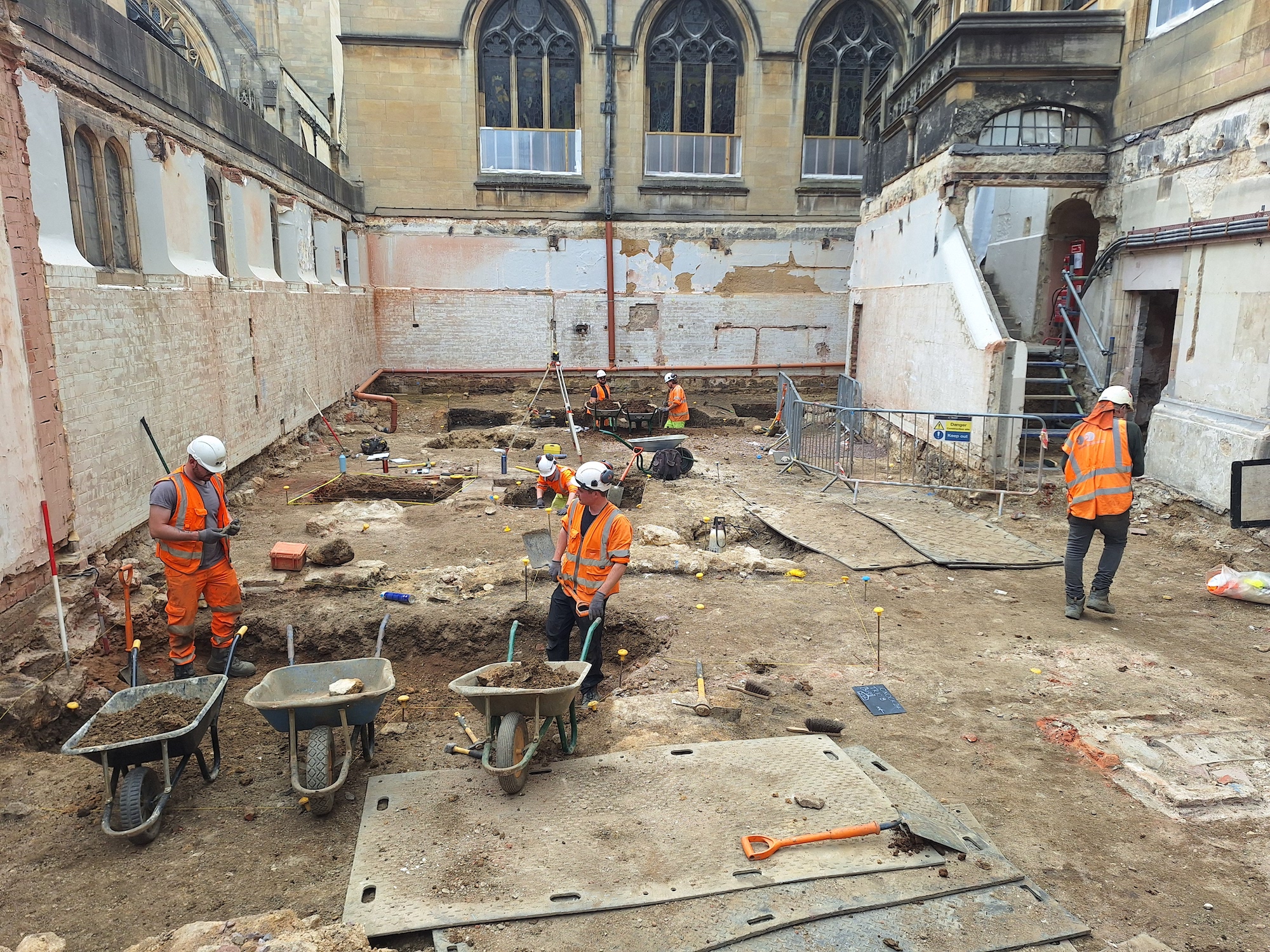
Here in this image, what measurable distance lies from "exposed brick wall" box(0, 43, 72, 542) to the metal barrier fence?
864cm

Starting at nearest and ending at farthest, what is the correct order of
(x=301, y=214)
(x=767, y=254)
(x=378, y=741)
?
1. (x=378, y=741)
2. (x=301, y=214)
3. (x=767, y=254)

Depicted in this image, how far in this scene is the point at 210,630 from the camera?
678 centimetres

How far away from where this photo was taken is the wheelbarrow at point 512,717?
441cm

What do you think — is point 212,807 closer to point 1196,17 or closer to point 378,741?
point 378,741

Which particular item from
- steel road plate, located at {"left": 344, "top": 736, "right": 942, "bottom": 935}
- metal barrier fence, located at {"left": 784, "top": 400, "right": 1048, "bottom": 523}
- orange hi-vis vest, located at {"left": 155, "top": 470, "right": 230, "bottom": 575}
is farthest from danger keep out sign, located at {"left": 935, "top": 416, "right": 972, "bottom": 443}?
orange hi-vis vest, located at {"left": 155, "top": 470, "right": 230, "bottom": 575}

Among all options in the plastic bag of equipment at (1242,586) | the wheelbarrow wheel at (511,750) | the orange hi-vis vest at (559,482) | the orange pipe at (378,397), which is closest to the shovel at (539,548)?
the orange hi-vis vest at (559,482)

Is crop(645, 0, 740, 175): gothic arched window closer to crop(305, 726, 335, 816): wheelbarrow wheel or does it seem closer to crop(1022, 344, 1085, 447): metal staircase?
crop(1022, 344, 1085, 447): metal staircase

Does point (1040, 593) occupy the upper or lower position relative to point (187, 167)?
lower

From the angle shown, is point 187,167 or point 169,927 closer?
point 169,927

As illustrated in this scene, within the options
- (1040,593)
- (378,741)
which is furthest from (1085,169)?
(378,741)

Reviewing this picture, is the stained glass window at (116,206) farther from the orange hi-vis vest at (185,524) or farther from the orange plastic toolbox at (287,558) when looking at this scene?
the orange hi-vis vest at (185,524)

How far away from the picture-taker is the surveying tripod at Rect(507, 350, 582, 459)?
50.3 feet

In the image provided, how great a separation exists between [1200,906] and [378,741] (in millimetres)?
4686

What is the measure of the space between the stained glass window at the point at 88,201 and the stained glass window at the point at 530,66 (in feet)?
46.3
